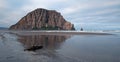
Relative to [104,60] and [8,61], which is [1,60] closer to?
[8,61]

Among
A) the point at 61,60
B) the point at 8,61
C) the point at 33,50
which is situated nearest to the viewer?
the point at 8,61

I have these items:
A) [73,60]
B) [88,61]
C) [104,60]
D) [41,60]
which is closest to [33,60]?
[41,60]

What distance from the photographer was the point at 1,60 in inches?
623

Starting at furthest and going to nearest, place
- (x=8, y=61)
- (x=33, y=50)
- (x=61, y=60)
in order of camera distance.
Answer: (x=33, y=50) → (x=61, y=60) → (x=8, y=61)

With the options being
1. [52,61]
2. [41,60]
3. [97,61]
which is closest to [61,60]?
[52,61]

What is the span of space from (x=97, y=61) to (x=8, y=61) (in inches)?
356

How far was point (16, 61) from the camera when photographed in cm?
1569

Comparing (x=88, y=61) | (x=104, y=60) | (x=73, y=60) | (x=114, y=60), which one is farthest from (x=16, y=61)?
(x=114, y=60)

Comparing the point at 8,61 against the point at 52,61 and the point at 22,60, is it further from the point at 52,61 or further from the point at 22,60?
the point at 52,61

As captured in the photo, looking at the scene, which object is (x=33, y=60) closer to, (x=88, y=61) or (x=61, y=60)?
(x=61, y=60)

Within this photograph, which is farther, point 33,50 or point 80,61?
point 33,50

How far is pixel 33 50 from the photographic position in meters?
22.8

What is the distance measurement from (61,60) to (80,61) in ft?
6.54

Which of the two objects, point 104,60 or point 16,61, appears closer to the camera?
point 16,61
